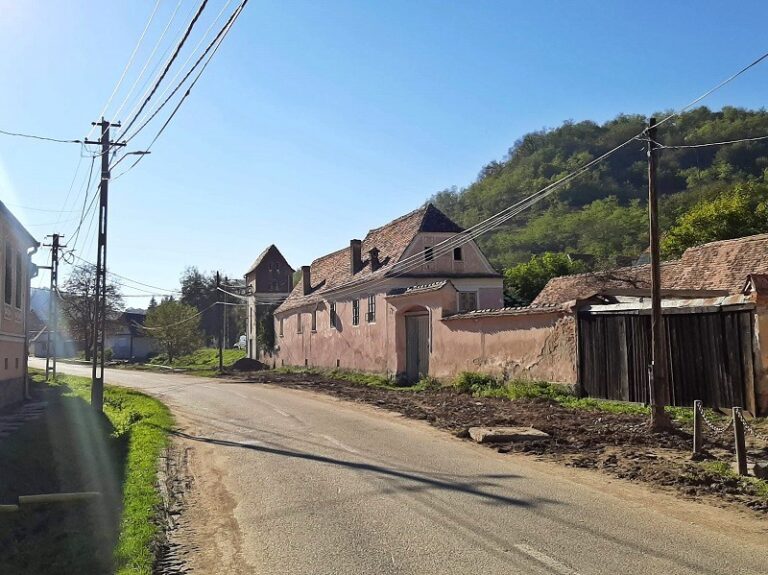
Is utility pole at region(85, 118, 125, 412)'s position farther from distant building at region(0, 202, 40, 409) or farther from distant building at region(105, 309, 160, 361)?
distant building at region(105, 309, 160, 361)

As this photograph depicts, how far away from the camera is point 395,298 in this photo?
28.8 meters

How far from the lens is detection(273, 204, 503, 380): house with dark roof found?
88.5 feet

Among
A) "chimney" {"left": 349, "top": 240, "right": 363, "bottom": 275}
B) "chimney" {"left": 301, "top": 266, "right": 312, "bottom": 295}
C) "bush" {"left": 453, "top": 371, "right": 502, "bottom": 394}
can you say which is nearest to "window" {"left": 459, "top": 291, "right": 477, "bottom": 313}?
"chimney" {"left": 349, "top": 240, "right": 363, "bottom": 275}

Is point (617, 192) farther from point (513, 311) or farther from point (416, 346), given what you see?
point (513, 311)

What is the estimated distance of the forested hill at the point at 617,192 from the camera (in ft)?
150

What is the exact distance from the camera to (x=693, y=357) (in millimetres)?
14516

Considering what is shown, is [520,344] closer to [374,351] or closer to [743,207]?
[374,351]

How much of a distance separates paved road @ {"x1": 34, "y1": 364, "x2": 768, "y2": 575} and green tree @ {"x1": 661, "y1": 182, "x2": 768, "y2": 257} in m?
37.5

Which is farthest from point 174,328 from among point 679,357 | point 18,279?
point 679,357

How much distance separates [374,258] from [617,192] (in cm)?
7277

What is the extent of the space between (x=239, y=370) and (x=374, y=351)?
19.2 metres

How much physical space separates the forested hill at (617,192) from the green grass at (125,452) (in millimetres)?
37326

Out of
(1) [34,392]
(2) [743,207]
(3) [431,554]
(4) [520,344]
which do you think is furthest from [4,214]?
(2) [743,207]

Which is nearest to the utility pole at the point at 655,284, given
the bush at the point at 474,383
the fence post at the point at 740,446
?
the fence post at the point at 740,446
